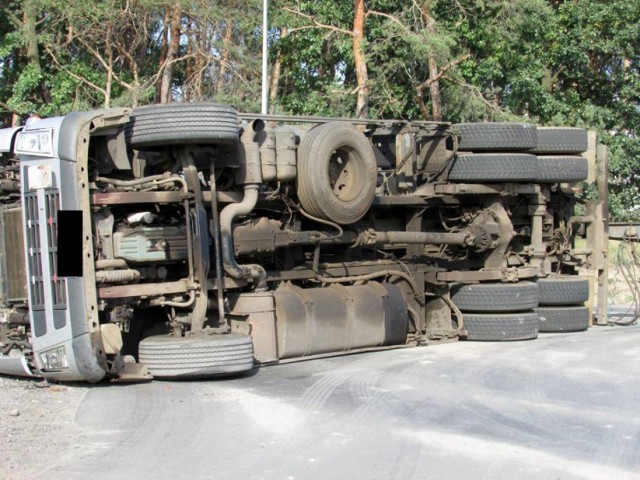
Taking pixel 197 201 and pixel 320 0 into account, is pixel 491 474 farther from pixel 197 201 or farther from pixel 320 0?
pixel 320 0

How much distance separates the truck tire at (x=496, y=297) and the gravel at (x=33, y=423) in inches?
194

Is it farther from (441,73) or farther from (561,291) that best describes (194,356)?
(441,73)

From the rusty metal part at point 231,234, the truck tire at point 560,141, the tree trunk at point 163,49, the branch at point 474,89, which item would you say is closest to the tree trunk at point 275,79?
the tree trunk at point 163,49

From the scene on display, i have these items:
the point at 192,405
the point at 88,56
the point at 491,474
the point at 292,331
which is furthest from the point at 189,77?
the point at 491,474

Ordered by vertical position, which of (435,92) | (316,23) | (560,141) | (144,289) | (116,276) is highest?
(316,23)

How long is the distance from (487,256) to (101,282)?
5216 mm

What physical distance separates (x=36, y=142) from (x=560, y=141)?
6.63 m

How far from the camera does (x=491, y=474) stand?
5359 millimetres

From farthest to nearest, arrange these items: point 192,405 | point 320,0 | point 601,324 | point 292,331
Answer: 1. point 320,0
2. point 601,324
3. point 292,331
4. point 192,405

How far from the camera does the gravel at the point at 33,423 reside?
5688mm

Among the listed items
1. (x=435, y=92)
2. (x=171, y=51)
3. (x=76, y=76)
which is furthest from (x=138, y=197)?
(x=76, y=76)

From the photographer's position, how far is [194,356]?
798 cm

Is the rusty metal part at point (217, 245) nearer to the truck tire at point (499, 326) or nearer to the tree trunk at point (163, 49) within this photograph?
the truck tire at point (499, 326)

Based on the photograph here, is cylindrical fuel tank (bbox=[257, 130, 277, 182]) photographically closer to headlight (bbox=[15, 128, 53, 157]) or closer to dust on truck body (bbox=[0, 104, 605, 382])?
dust on truck body (bbox=[0, 104, 605, 382])
